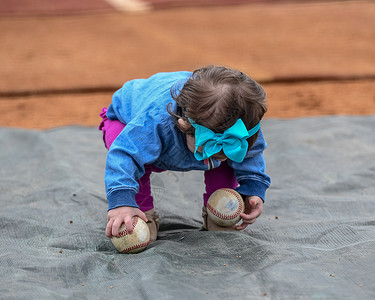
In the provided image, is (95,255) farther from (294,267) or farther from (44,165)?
(44,165)

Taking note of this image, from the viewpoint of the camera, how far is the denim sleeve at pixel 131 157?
1714mm

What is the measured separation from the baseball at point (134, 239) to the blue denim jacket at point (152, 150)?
2.9 inches

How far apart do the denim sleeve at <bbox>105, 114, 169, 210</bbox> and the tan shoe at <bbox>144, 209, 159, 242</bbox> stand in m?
0.22

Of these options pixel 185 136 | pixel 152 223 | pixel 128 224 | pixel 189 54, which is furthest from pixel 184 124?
pixel 189 54

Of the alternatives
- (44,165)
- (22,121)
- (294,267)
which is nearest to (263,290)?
(294,267)

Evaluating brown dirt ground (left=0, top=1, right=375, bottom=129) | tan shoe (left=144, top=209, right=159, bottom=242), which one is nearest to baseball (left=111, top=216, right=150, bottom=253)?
tan shoe (left=144, top=209, right=159, bottom=242)

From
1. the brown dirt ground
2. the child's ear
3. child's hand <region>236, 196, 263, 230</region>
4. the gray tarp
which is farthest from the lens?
the brown dirt ground

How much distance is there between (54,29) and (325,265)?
4.61m

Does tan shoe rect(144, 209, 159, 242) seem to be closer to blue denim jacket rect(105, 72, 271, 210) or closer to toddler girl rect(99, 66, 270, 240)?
toddler girl rect(99, 66, 270, 240)

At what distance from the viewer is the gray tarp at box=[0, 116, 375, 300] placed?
1530 mm

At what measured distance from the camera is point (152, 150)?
178 cm

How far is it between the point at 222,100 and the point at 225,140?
0.11 metres

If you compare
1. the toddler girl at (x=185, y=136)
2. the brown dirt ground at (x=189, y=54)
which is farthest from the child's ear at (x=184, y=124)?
the brown dirt ground at (x=189, y=54)

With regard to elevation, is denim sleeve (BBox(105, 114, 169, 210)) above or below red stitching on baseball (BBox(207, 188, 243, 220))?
above
